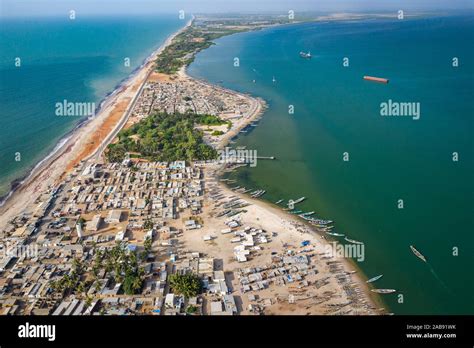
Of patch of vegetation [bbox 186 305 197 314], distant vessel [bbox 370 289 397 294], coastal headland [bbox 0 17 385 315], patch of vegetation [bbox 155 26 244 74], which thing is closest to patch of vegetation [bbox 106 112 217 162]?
coastal headland [bbox 0 17 385 315]

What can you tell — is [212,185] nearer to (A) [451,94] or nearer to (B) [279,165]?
(B) [279,165]

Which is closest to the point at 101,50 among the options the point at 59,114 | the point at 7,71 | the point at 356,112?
the point at 7,71

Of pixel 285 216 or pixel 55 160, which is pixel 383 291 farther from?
pixel 55 160

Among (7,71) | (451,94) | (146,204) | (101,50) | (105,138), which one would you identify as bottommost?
(146,204)

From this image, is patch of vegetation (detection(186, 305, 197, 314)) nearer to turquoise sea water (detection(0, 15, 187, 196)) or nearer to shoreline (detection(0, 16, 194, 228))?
shoreline (detection(0, 16, 194, 228))

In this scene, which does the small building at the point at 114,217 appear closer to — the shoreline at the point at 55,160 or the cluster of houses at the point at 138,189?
the cluster of houses at the point at 138,189
